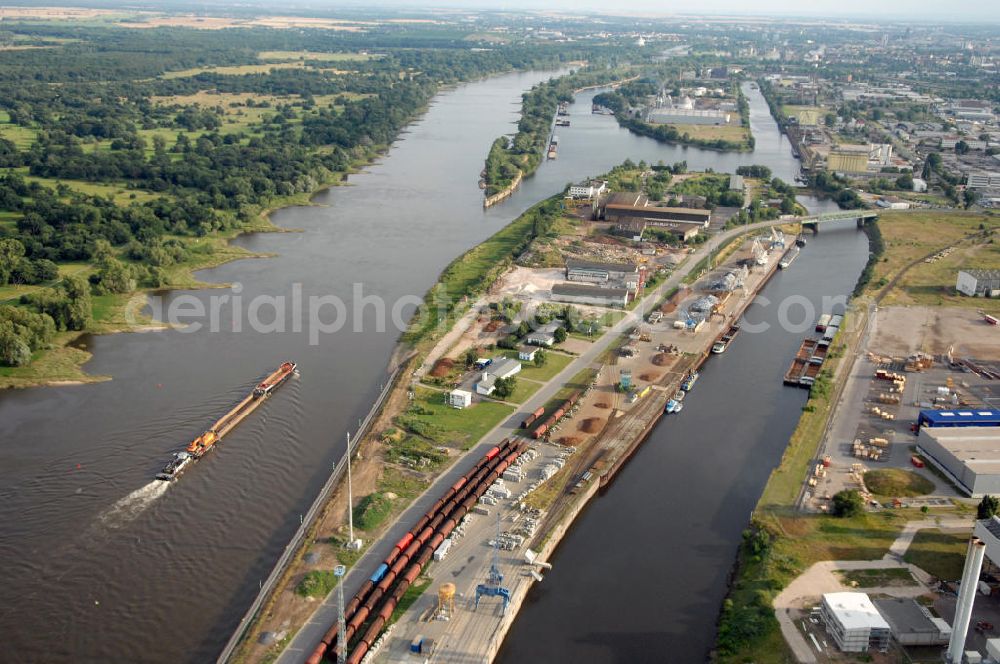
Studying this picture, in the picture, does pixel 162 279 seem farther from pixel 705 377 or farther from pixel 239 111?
pixel 239 111

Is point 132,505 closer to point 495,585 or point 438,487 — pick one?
point 438,487

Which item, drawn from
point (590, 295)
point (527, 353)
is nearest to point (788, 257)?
point (590, 295)

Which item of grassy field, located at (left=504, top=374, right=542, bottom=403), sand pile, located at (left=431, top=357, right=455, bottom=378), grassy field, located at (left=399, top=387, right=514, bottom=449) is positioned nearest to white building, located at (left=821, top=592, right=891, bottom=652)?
grassy field, located at (left=399, top=387, right=514, bottom=449)

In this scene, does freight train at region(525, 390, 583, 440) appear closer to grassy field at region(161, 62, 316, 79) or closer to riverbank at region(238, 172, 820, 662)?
riverbank at region(238, 172, 820, 662)

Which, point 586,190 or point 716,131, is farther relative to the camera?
point 716,131

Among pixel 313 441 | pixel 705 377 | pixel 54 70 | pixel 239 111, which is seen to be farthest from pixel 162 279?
pixel 54 70

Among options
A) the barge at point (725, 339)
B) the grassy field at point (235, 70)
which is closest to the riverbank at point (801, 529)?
the barge at point (725, 339)
